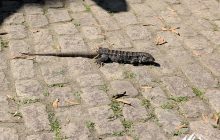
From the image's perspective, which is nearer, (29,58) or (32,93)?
(32,93)

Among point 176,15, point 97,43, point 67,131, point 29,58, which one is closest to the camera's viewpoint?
point 67,131

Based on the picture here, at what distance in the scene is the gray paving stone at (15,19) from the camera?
6810mm

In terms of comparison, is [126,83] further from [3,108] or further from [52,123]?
[3,108]

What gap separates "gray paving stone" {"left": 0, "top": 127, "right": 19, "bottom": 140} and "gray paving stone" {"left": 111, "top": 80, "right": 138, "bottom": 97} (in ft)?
4.77

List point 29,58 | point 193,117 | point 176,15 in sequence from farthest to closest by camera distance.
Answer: point 176,15 < point 29,58 < point 193,117

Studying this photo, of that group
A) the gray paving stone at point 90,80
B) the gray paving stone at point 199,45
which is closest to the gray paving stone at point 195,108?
the gray paving stone at point 90,80

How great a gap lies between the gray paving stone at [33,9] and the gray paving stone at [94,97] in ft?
7.65

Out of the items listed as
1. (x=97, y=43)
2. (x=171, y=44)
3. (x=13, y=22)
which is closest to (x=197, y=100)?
(x=171, y=44)

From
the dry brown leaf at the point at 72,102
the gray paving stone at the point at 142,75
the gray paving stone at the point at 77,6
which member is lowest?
the dry brown leaf at the point at 72,102

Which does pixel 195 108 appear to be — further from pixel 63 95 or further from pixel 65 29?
pixel 65 29

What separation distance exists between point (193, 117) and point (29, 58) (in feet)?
8.30

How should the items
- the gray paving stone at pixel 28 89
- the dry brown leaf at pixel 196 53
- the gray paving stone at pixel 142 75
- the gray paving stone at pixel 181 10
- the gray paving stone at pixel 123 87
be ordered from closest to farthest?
the gray paving stone at pixel 28 89, the gray paving stone at pixel 123 87, the gray paving stone at pixel 142 75, the dry brown leaf at pixel 196 53, the gray paving stone at pixel 181 10

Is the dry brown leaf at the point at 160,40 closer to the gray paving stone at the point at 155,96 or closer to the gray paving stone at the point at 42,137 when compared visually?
the gray paving stone at the point at 155,96

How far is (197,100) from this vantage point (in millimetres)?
5398
